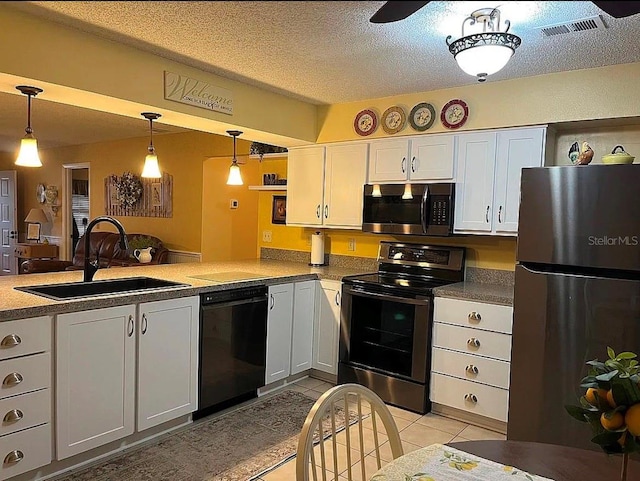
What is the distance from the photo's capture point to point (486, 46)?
6.44 feet

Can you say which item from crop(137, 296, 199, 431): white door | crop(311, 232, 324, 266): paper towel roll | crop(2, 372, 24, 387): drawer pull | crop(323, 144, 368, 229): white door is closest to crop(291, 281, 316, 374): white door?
crop(311, 232, 324, 266): paper towel roll

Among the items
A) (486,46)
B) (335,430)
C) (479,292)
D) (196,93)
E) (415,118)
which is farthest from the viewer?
(415,118)

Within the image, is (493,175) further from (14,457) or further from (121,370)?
(14,457)

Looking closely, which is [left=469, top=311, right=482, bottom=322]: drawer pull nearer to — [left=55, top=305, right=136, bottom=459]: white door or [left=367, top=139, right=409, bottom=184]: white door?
[left=367, top=139, right=409, bottom=184]: white door

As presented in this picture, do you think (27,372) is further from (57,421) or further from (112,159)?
(112,159)

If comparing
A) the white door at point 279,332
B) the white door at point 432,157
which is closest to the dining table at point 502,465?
the white door at point 279,332

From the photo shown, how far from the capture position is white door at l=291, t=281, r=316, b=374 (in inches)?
144

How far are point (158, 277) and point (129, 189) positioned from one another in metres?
3.78

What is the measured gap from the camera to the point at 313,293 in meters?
3.80

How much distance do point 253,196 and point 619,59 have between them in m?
4.62

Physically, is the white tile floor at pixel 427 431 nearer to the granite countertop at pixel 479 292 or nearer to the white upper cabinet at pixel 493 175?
the granite countertop at pixel 479 292

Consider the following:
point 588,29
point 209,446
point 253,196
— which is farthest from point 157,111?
point 253,196

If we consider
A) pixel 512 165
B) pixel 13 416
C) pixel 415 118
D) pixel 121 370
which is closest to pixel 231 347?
pixel 121 370

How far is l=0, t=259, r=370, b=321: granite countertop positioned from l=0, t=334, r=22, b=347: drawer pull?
8 centimetres
